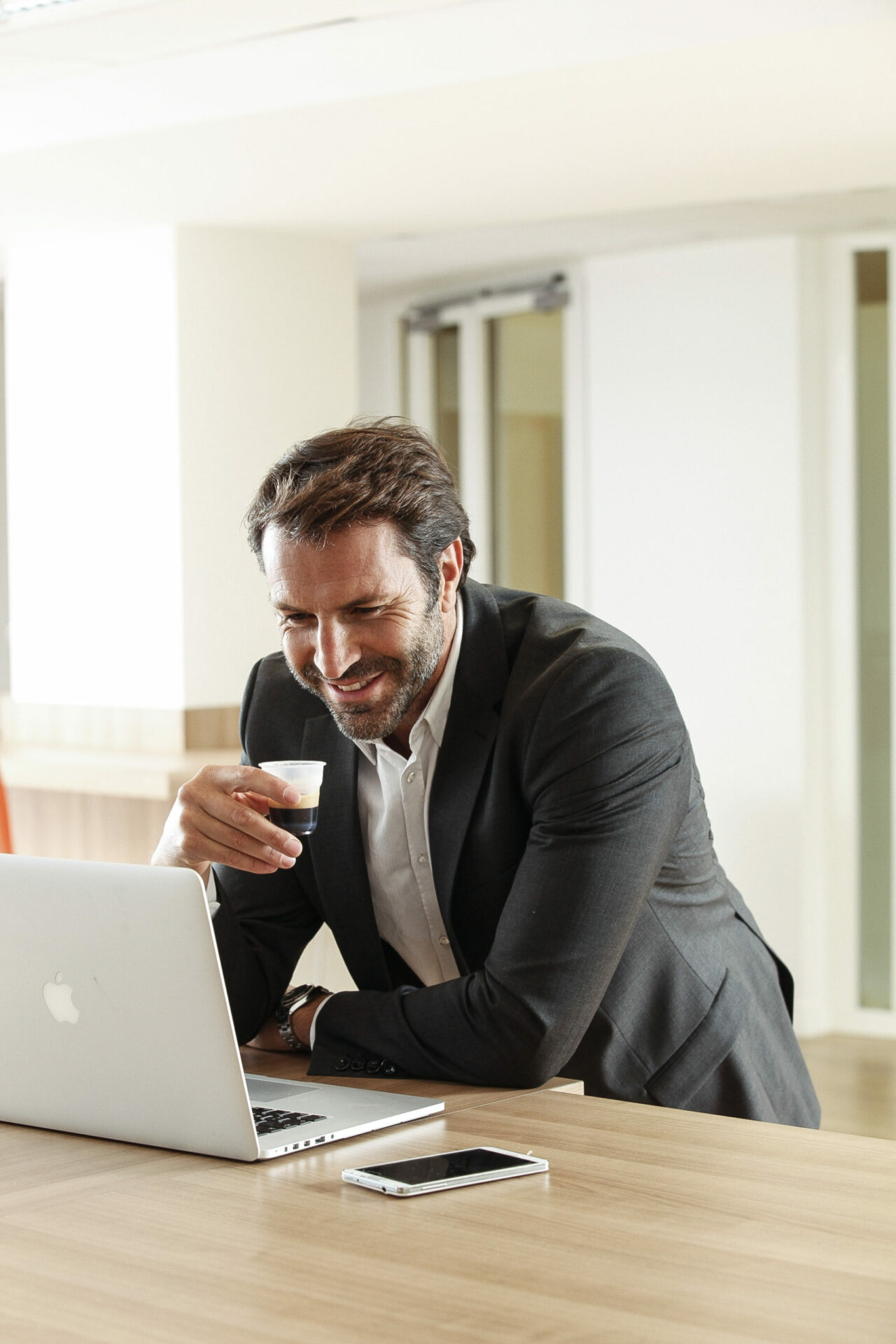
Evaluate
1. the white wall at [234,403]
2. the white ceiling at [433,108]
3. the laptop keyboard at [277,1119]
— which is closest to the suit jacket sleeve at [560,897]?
the laptop keyboard at [277,1119]

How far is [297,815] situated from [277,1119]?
369 millimetres

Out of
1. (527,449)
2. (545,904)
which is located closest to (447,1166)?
(545,904)

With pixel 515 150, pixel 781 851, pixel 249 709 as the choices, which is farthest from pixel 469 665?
pixel 781 851

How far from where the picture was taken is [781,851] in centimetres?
554

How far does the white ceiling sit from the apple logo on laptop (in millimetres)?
2242

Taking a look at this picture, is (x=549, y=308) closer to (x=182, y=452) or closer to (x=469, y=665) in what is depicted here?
(x=182, y=452)

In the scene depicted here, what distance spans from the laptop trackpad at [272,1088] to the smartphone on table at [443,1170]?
0.28m

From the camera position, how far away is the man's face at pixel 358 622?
6.89ft

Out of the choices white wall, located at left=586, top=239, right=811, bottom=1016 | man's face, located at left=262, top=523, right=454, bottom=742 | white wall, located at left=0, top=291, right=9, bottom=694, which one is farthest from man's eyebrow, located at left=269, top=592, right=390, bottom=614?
white wall, located at left=0, top=291, right=9, bottom=694

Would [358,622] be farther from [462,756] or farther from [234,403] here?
[234,403]

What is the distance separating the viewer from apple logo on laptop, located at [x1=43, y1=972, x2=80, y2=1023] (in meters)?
1.66

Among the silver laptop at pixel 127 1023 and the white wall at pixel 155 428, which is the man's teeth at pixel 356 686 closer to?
the silver laptop at pixel 127 1023

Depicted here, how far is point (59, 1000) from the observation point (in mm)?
1666

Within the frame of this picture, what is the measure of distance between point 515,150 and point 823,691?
7.75 feet
